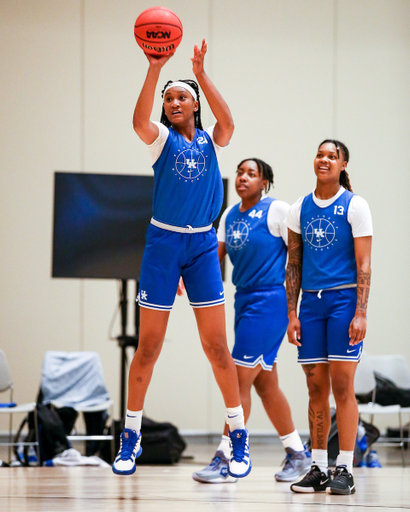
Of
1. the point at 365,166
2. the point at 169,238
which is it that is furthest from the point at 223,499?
the point at 365,166

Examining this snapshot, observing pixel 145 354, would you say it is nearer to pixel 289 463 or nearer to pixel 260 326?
pixel 260 326

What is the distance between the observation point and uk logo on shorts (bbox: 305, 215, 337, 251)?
2971 millimetres

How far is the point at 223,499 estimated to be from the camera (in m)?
2.79

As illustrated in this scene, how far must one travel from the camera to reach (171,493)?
294 cm

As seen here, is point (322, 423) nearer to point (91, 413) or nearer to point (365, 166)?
point (91, 413)

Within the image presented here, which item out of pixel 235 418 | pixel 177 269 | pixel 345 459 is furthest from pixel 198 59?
pixel 345 459

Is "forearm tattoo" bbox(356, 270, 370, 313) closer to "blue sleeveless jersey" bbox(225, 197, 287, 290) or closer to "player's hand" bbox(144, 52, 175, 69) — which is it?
"blue sleeveless jersey" bbox(225, 197, 287, 290)

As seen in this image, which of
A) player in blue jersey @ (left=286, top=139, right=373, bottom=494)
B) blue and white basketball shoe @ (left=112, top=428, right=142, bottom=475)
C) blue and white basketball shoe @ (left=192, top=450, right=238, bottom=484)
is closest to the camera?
blue and white basketball shoe @ (left=112, top=428, right=142, bottom=475)

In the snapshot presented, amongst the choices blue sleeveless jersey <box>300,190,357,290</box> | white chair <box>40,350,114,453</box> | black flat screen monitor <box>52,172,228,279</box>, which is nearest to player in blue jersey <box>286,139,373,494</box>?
blue sleeveless jersey <box>300,190,357,290</box>

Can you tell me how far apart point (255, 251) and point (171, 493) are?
4.48 feet

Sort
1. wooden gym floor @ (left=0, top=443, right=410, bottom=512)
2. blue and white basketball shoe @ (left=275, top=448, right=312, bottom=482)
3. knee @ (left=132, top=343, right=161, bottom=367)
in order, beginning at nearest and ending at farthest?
wooden gym floor @ (left=0, top=443, right=410, bottom=512) < knee @ (left=132, top=343, right=161, bottom=367) < blue and white basketball shoe @ (left=275, top=448, right=312, bottom=482)

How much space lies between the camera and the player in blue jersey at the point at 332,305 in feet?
9.49

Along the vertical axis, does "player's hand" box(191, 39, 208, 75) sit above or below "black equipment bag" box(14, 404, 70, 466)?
above

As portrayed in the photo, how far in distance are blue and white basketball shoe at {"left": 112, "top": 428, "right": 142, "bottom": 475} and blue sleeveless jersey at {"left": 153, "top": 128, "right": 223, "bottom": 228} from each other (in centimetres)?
94
